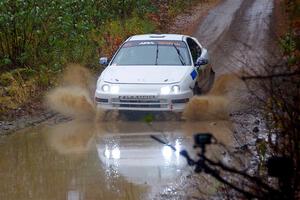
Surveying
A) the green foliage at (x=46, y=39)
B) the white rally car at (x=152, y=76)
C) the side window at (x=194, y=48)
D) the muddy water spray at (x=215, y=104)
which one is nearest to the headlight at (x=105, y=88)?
the white rally car at (x=152, y=76)

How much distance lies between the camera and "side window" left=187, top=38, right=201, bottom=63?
15.4 metres

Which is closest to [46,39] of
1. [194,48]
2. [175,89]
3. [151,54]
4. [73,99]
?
[73,99]

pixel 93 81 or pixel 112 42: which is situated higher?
pixel 112 42

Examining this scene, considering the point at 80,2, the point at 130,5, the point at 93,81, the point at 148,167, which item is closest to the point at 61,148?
the point at 148,167

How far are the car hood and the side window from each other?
3.64ft

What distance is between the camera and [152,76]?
45.1ft

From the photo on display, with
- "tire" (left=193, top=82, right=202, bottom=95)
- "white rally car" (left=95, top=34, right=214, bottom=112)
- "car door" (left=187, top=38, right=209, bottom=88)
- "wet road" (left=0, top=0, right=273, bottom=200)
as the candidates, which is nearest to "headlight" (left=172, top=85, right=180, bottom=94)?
"white rally car" (left=95, top=34, right=214, bottom=112)

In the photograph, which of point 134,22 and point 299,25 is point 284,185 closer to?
point 299,25

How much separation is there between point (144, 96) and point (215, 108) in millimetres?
1695

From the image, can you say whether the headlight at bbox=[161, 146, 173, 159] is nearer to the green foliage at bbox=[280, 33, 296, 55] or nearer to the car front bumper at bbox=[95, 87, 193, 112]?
the car front bumper at bbox=[95, 87, 193, 112]

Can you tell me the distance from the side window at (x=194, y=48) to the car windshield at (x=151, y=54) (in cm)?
28

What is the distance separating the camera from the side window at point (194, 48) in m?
15.4

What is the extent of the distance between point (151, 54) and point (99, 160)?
4.63 meters

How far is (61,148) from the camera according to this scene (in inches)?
464
